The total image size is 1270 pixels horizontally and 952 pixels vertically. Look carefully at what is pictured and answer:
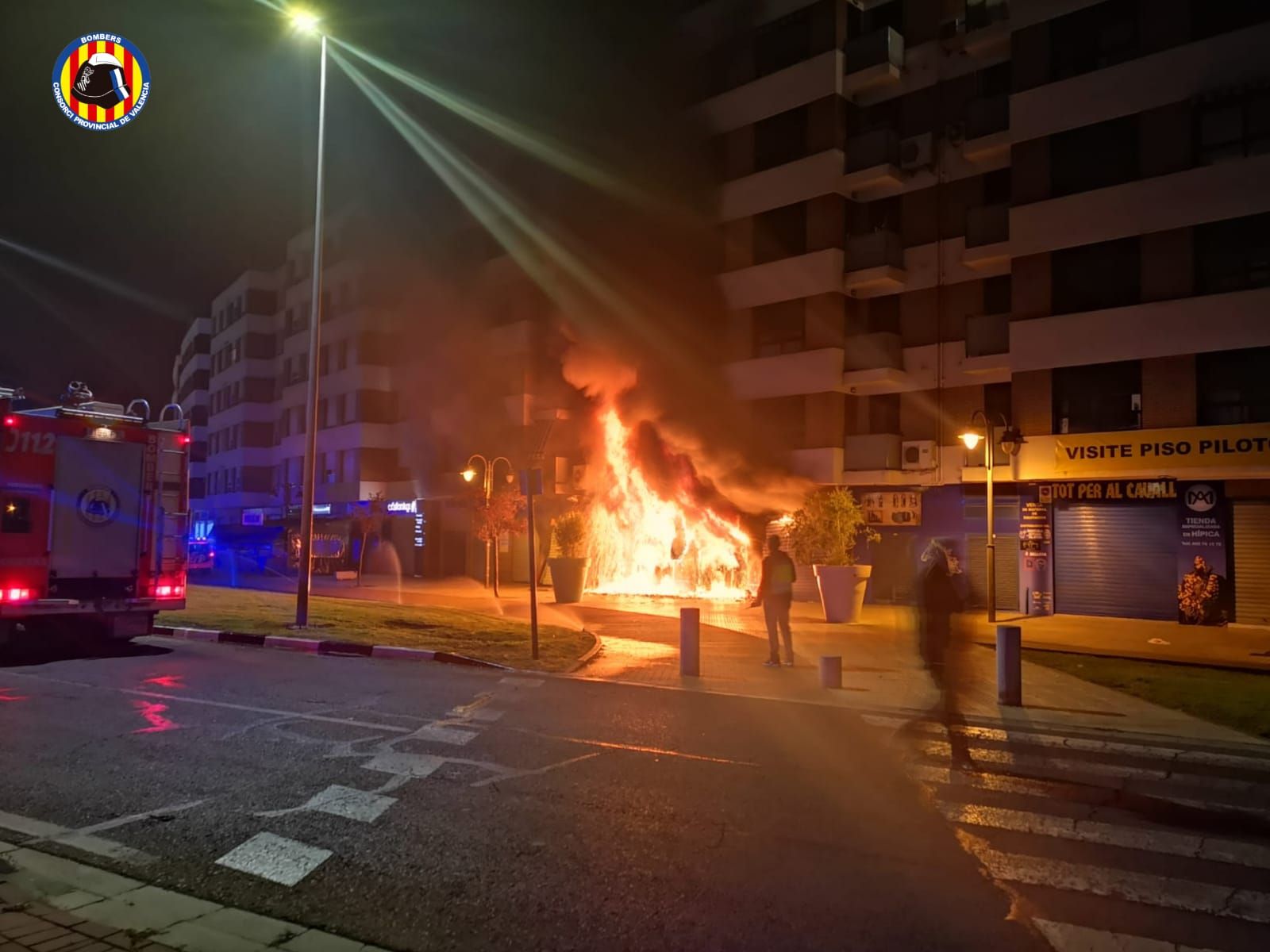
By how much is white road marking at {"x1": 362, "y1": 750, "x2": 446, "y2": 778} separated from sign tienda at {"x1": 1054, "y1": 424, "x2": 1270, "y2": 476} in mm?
17011

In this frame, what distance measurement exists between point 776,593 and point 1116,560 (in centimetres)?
1172

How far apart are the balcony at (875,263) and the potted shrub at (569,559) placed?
9.62 m

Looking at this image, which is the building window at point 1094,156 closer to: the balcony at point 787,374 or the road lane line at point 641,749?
the balcony at point 787,374

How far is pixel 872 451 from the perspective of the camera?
2370 cm

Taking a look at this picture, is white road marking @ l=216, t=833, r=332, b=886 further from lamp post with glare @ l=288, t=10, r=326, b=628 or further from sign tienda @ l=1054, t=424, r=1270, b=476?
sign tienda @ l=1054, t=424, r=1270, b=476

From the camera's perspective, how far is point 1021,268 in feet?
68.8

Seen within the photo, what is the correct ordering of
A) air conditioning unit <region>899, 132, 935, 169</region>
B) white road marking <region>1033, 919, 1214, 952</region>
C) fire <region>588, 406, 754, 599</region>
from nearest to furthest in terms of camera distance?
white road marking <region>1033, 919, 1214, 952</region> → air conditioning unit <region>899, 132, 935, 169</region> → fire <region>588, 406, 754, 599</region>

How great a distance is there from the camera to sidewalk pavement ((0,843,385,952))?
3.63 metres

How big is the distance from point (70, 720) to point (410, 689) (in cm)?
320

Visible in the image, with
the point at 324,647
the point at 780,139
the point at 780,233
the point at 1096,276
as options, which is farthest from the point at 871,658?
the point at 780,139

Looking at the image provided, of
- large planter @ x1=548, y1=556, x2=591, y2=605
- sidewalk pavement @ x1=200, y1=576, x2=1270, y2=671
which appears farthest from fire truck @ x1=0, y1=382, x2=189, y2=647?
large planter @ x1=548, y1=556, x2=591, y2=605

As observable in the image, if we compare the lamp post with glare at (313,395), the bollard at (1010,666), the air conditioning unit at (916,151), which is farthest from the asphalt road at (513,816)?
the air conditioning unit at (916,151)

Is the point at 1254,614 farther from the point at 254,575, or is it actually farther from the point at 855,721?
the point at 254,575

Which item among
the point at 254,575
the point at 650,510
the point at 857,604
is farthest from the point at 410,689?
the point at 254,575
